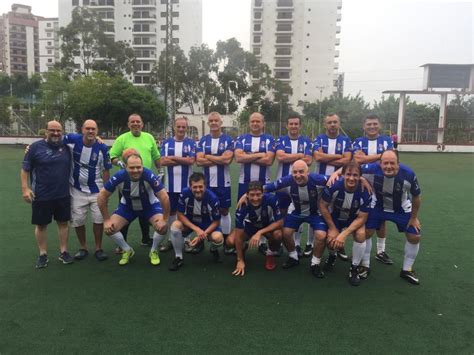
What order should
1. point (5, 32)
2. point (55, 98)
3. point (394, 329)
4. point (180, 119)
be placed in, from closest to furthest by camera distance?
point (394, 329) → point (180, 119) → point (55, 98) → point (5, 32)

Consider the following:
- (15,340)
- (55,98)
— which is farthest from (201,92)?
(15,340)

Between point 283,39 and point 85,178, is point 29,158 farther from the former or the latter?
point 283,39

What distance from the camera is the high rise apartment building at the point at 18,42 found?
279 feet

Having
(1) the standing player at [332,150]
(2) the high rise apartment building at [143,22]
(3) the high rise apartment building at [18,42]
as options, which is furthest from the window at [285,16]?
(1) the standing player at [332,150]

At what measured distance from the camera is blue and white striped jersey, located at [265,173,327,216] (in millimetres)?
4418

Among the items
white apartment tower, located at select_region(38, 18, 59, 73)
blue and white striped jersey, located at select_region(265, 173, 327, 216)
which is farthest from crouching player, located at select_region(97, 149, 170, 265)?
white apartment tower, located at select_region(38, 18, 59, 73)

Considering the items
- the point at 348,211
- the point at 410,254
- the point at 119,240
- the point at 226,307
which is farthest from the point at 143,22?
the point at 226,307

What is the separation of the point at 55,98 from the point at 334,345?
106ft

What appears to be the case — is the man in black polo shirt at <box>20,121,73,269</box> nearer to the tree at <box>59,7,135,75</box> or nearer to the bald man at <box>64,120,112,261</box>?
the bald man at <box>64,120,112,261</box>

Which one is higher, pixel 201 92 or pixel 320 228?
pixel 201 92

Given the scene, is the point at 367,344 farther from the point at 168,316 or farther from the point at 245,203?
the point at 245,203

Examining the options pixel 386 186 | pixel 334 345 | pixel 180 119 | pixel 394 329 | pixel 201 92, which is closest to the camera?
pixel 334 345

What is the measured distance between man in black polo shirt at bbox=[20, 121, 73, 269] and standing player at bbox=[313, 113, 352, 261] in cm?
323

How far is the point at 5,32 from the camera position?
8475 cm
